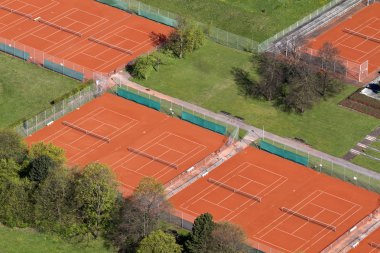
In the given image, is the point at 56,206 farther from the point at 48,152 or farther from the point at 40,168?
the point at 48,152

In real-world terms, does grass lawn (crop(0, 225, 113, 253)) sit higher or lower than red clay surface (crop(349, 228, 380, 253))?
lower

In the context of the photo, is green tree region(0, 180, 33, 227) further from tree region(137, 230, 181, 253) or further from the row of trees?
tree region(137, 230, 181, 253)

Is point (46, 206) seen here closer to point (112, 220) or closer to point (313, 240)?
point (112, 220)

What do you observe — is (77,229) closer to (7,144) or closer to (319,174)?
(7,144)

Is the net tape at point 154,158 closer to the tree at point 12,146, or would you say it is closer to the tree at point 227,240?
the tree at point 12,146

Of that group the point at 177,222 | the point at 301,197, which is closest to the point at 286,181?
the point at 301,197

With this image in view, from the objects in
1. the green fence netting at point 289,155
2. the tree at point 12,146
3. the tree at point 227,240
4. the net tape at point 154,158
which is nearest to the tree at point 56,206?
the tree at point 12,146

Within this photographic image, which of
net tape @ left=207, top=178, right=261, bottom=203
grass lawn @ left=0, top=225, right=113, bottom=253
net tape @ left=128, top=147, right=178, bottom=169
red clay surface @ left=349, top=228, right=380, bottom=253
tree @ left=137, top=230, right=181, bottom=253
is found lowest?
grass lawn @ left=0, top=225, right=113, bottom=253

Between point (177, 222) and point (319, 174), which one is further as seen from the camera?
point (319, 174)

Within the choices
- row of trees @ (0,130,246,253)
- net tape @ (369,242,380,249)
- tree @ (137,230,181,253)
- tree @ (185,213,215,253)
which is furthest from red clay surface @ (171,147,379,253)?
tree @ (137,230,181,253)
